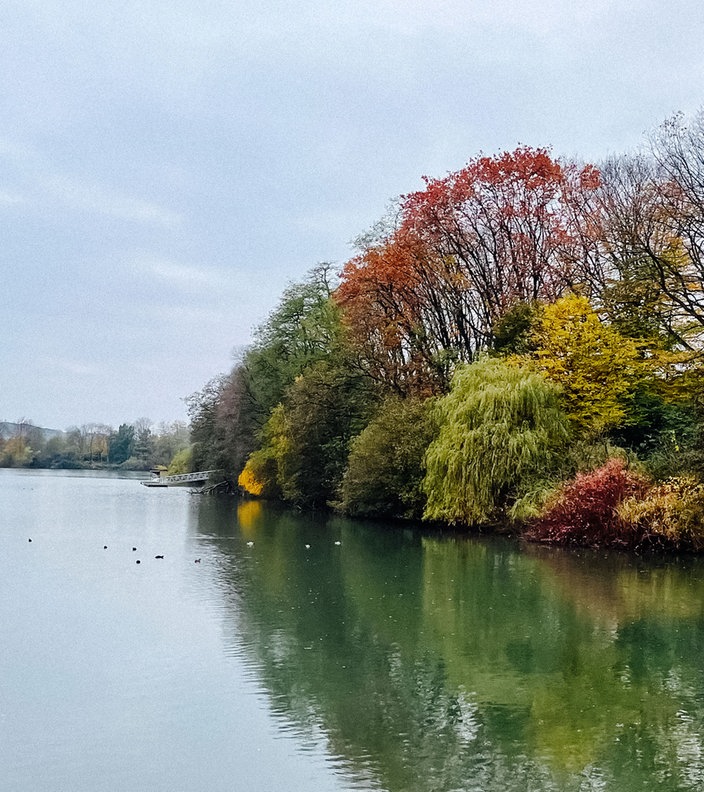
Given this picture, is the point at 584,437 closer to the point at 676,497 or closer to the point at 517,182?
the point at 676,497

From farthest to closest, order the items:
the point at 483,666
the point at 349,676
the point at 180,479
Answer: the point at 180,479
the point at 483,666
the point at 349,676

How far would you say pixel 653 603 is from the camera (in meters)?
12.8

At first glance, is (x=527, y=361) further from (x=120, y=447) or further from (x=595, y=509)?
(x=120, y=447)

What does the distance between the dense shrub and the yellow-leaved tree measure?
4.20 metres

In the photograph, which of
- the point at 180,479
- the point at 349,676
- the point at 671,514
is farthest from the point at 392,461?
the point at 180,479

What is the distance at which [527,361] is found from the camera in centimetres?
2455

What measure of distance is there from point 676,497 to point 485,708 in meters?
12.9

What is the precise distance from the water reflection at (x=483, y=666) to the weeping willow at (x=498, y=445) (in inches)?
210

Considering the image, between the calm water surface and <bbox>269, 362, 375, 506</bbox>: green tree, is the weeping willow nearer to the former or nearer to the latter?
the calm water surface

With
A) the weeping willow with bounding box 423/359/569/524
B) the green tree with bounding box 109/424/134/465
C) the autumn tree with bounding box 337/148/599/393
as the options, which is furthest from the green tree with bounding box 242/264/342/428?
the green tree with bounding box 109/424/134/465

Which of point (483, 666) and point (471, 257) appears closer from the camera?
point (483, 666)

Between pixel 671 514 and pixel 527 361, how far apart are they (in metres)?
7.22

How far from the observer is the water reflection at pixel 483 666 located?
594 centimetres

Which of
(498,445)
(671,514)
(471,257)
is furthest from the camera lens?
(471,257)
